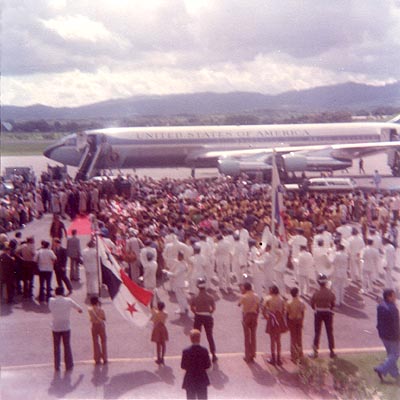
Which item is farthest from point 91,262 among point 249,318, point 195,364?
point 195,364

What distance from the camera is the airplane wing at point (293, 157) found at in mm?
25750

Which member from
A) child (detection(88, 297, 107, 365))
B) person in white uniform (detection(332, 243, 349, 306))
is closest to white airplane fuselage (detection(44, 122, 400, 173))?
person in white uniform (detection(332, 243, 349, 306))

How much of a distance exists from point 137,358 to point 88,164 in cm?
1777

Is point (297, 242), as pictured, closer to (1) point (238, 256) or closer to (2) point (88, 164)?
(1) point (238, 256)

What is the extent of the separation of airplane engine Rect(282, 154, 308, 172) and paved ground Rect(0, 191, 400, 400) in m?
15.3

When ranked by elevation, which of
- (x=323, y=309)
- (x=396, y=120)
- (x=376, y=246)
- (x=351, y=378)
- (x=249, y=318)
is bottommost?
(x=351, y=378)

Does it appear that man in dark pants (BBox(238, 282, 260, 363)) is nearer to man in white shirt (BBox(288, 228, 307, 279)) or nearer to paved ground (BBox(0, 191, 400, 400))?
paved ground (BBox(0, 191, 400, 400))

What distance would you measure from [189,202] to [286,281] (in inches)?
213

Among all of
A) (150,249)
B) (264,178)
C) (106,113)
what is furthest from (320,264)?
(264,178)

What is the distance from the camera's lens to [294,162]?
25.8m

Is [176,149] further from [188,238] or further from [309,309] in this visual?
[309,309]

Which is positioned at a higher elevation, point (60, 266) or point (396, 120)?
point (396, 120)

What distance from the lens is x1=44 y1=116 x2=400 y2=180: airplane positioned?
26.4 metres

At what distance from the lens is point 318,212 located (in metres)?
15.3
